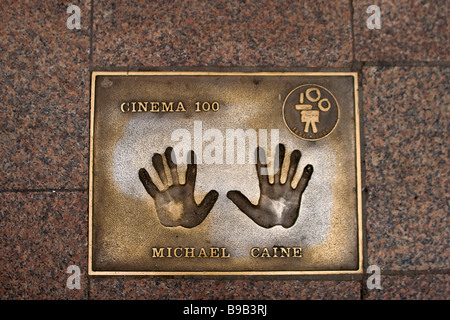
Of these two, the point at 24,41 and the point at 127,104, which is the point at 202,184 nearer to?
the point at 127,104

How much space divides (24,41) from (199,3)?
32.5 inches

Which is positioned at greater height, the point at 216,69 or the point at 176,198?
the point at 216,69

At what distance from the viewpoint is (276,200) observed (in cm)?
149

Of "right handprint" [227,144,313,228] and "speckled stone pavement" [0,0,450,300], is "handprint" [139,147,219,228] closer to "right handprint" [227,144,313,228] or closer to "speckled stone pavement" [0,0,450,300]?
"right handprint" [227,144,313,228]

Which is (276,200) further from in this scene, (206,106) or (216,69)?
(216,69)

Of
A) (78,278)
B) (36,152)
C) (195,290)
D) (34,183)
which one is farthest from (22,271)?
(195,290)

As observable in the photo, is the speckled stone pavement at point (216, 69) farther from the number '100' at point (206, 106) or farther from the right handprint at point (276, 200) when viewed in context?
the right handprint at point (276, 200)

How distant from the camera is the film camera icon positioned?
4.98ft

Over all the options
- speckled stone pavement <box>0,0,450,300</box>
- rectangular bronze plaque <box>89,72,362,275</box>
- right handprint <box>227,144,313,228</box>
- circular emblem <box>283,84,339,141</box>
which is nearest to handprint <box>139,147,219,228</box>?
rectangular bronze plaque <box>89,72,362,275</box>

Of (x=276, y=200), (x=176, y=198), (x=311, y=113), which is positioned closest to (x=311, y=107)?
(x=311, y=113)

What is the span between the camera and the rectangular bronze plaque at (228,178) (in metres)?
1.50

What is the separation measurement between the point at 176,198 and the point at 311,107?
725mm

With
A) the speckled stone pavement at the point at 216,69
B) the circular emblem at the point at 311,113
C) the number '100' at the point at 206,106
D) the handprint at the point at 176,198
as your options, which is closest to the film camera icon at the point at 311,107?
the circular emblem at the point at 311,113

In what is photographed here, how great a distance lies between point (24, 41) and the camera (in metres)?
1.56
